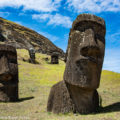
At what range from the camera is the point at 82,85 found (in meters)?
5.19

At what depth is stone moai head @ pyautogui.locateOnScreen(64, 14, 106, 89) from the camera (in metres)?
5.19

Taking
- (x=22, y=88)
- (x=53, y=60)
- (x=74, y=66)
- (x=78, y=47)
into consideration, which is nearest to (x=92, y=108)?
(x=74, y=66)

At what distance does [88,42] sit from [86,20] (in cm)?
87

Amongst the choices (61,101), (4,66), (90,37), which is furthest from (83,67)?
(4,66)

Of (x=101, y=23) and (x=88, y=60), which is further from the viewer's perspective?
(x=101, y=23)

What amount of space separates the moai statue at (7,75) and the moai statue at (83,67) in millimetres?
4453

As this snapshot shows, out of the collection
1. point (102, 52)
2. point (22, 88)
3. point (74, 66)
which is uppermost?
point (102, 52)

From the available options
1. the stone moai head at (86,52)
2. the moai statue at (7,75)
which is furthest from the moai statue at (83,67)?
the moai statue at (7,75)

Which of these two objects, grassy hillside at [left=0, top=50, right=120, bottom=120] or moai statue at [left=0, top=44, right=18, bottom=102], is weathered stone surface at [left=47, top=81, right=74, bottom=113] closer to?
grassy hillside at [left=0, top=50, right=120, bottom=120]

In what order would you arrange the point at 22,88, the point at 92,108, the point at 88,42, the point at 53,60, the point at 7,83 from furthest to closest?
the point at 53,60 < the point at 22,88 < the point at 7,83 < the point at 92,108 < the point at 88,42

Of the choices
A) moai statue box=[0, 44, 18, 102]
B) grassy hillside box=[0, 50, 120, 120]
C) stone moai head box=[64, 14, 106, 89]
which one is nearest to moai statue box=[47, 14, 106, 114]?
stone moai head box=[64, 14, 106, 89]

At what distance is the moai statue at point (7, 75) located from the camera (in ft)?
31.2

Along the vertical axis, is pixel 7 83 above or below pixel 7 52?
below

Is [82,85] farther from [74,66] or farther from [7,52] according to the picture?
[7,52]
